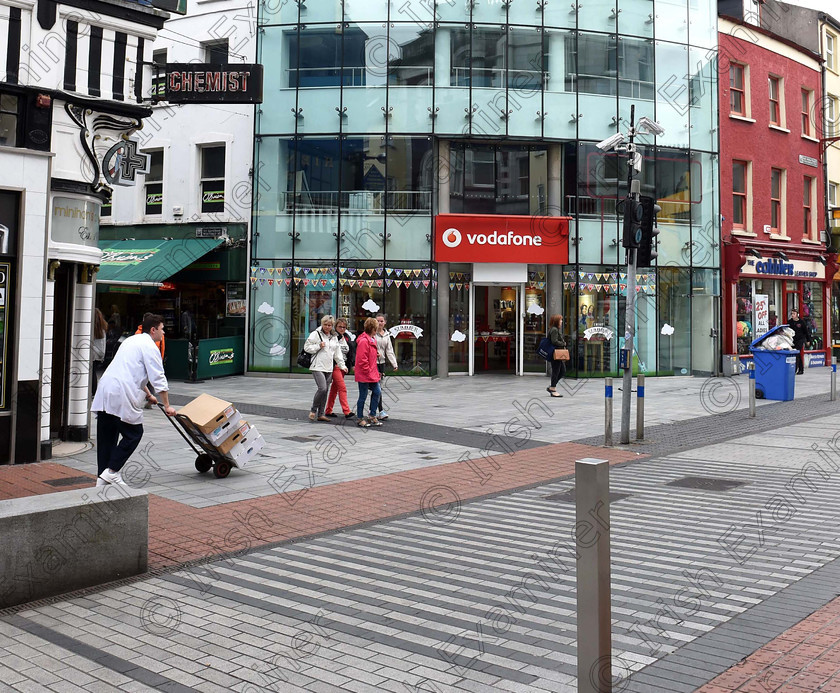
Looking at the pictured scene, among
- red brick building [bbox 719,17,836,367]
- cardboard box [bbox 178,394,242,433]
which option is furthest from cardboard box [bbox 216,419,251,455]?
red brick building [bbox 719,17,836,367]

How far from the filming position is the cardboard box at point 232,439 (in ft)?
30.6

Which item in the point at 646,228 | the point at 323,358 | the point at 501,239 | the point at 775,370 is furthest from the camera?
the point at 501,239

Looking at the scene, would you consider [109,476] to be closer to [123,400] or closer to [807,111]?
[123,400]

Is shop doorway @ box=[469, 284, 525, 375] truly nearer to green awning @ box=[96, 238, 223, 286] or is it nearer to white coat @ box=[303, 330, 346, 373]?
green awning @ box=[96, 238, 223, 286]

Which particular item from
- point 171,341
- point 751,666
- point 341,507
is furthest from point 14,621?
point 171,341

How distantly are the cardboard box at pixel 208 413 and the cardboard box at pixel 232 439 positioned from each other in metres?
0.21

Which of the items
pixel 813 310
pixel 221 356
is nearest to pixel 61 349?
pixel 221 356

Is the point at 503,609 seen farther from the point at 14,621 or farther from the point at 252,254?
the point at 252,254

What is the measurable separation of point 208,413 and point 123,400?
1.39m

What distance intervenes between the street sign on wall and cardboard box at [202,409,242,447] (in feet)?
20.4

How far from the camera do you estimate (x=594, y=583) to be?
3551 millimetres

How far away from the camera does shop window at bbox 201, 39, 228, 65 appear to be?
985 inches

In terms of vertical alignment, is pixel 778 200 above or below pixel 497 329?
above

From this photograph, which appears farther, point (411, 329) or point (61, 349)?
point (411, 329)
